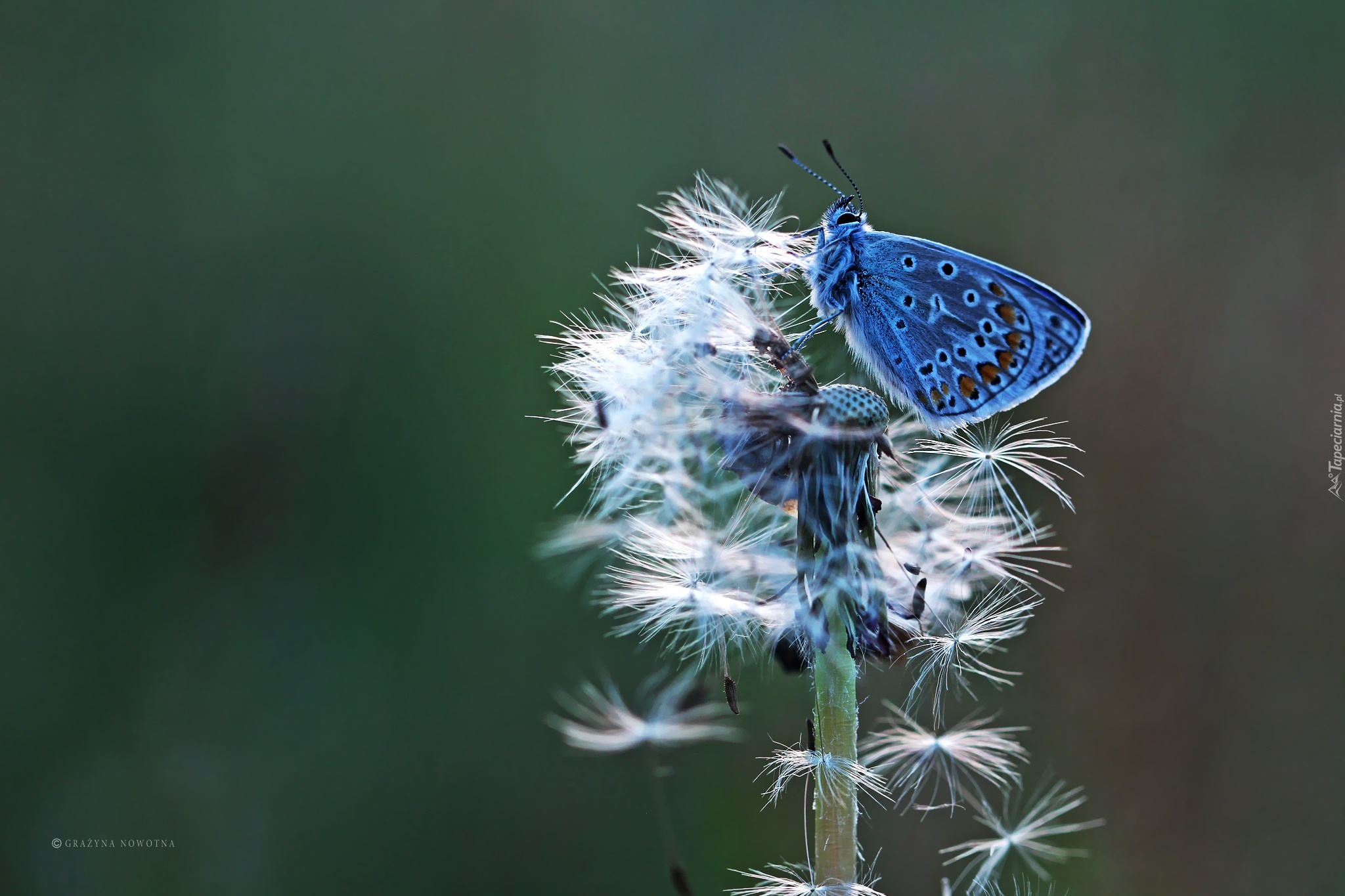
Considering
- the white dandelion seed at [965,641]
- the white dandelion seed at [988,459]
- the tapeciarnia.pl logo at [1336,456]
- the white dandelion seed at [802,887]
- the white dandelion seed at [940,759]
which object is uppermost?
the tapeciarnia.pl logo at [1336,456]

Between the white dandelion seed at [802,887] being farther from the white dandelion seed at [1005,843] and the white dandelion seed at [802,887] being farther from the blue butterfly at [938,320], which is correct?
the blue butterfly at [938,320]

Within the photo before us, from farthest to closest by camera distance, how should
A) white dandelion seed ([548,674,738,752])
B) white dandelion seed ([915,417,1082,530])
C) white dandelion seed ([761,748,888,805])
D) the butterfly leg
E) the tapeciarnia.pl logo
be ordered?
the tapeciarnia.pl logo → white dandelion seed ([915,417,1082,530]) → the butterfly leg → white dandelion seed ([548,674,738,752]) → white dandelion seed ([761,748,888,805])

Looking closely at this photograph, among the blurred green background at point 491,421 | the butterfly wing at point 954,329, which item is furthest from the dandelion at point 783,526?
the blurred green background at point 491,421

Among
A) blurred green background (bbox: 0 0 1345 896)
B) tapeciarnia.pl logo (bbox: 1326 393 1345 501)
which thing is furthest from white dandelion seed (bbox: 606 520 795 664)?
tapeciarnia.pl logo (bbox: 1326 393 1345 501)

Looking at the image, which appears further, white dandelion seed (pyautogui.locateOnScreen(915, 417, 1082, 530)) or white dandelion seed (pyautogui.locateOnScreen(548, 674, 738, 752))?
white dandelion seed (pyautogui.locateOnScreen(915, 417, 1082, 530))

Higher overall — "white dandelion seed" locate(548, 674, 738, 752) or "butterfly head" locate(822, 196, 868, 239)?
"butterfly head" locate(822, 196, 868, 239)

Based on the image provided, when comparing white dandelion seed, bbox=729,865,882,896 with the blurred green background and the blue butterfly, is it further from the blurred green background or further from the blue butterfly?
the blurred green background
